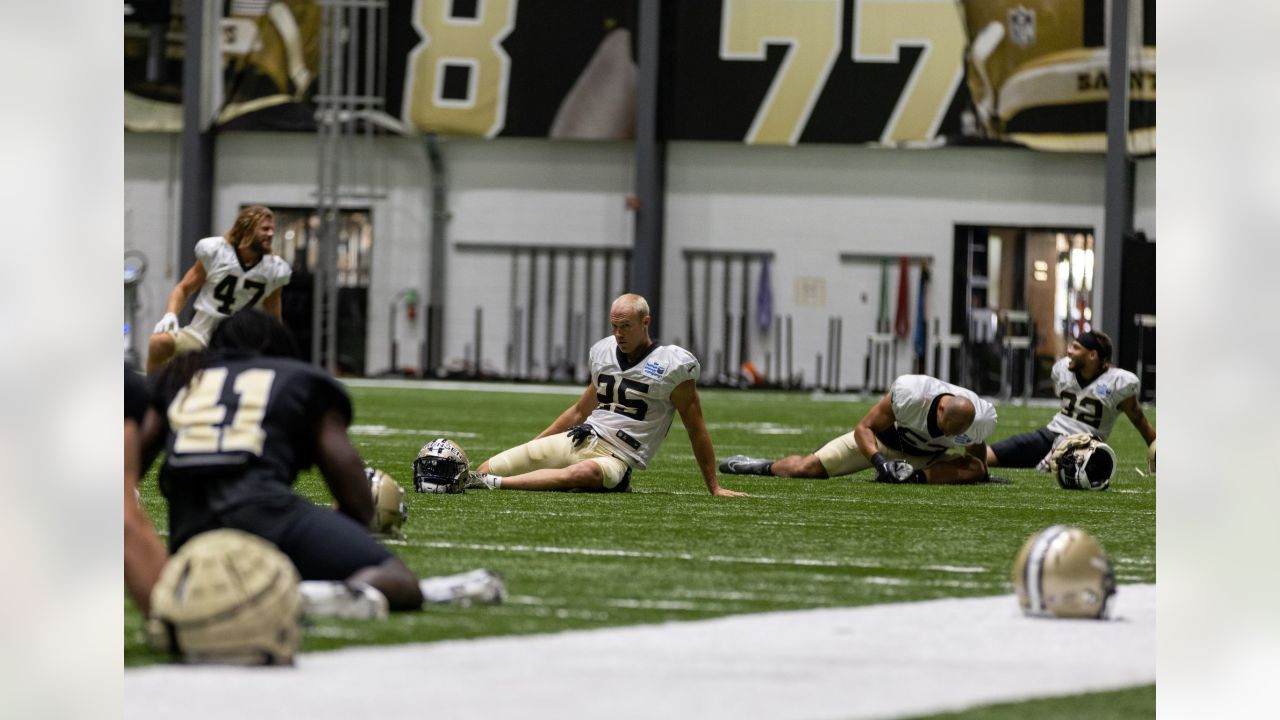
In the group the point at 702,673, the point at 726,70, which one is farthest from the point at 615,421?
the point at 726,70

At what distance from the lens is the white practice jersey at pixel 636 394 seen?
9.36m

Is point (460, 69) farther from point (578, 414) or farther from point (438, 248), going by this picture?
point (578, 414)

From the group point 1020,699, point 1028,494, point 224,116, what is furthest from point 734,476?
point 224,116

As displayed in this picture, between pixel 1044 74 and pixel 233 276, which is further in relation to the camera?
pixel 1044 74

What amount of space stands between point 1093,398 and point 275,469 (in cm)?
792

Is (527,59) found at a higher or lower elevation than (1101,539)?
higher

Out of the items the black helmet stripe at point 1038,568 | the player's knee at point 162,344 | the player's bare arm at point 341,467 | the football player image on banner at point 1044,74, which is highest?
the football player image on banner at point 1044,74

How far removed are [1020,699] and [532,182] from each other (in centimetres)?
2429

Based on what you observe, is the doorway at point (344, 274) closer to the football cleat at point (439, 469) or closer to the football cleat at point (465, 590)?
the football cleat at point (439, 469)

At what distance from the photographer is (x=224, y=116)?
93.6 ft

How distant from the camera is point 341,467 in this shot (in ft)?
17.1

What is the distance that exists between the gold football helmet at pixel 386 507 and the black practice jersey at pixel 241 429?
1.69 m

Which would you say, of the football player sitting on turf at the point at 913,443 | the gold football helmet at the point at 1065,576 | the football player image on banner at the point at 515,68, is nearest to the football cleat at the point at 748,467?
the football player sitting on turf at the point at 913,443
